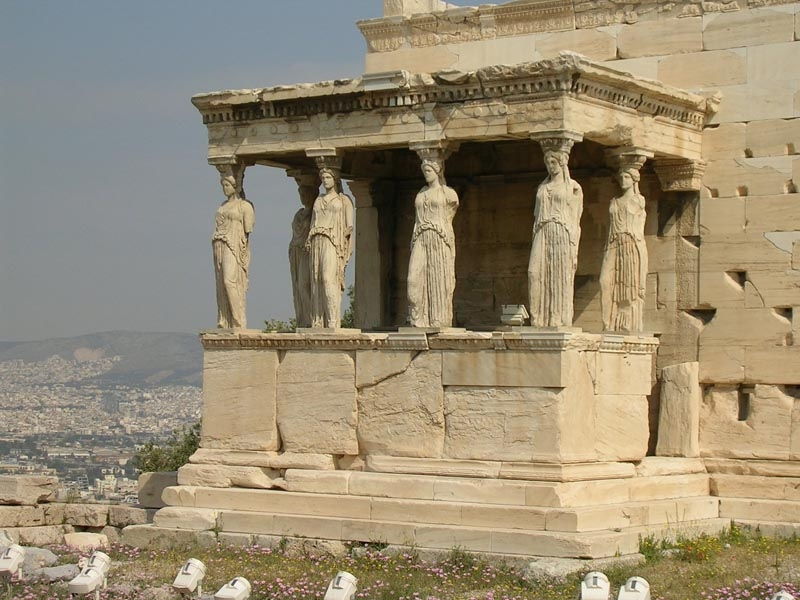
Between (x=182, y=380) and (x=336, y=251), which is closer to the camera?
(x=336, y=251)

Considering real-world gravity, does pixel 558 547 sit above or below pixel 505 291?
below

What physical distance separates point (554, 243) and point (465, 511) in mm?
2713

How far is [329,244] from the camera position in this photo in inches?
788

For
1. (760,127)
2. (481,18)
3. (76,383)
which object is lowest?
(76,383)

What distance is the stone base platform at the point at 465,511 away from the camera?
18062 mm

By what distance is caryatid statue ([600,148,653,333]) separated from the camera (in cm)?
1995

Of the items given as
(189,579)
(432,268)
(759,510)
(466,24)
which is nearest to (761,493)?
(759,510)

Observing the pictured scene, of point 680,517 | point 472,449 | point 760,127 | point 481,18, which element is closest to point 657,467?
point 680,517

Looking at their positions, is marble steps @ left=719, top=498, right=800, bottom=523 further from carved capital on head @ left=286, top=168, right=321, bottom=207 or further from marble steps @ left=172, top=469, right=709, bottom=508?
carved capital on head @ left=286, top=168, right=321, bottom=207

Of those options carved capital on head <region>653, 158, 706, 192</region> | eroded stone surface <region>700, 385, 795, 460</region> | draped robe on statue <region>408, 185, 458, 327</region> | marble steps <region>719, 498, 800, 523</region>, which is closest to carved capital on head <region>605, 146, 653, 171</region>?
carved capital on head <region>653, 158, 706, 192</region>

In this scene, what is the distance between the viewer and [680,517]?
19375mm

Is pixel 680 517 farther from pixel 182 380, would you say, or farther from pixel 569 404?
pixel 182 380

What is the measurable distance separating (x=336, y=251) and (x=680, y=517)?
14.5 feet

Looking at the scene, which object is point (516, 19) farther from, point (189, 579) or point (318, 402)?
point (189, 579)
